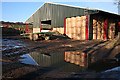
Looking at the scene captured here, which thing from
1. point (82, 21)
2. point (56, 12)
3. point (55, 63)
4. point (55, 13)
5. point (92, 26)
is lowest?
point (55, 63)

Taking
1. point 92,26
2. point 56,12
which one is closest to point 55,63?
point 92,26

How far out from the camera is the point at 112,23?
115 feet

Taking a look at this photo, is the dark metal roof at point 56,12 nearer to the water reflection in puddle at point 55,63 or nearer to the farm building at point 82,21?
the farm building at point 82,21

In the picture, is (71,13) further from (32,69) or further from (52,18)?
(32,69)

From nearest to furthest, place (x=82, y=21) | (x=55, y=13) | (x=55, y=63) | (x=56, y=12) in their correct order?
1. (x=55, y=63)
2. (x=82, y=21)
3. (x=56, y=12)
4. (x=55, y=13)

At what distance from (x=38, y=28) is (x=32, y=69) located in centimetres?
3349

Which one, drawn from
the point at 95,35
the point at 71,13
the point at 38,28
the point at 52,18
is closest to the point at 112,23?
the point at 95,35

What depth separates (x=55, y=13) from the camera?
1404 inches

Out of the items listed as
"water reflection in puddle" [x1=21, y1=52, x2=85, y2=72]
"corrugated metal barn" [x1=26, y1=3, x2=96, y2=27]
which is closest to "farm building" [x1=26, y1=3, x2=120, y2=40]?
"corrugated metal barn" [x1=26, y1=3, x2=96, y2=27]

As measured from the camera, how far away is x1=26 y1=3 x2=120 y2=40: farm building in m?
29.5

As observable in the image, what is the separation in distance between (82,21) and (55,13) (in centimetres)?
721

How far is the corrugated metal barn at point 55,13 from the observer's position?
3085 cm

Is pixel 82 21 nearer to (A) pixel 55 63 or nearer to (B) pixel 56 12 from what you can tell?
(B) pixel 56 12

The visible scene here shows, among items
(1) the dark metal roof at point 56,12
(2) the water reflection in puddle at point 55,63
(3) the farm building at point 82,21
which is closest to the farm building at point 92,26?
(3) the farm building at point 82,21
